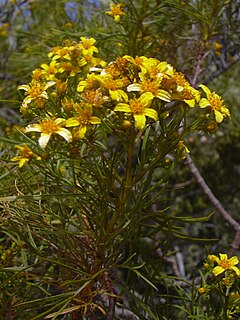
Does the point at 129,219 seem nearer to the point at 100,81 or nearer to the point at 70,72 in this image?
the point at 100,81

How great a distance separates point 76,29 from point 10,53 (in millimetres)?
733

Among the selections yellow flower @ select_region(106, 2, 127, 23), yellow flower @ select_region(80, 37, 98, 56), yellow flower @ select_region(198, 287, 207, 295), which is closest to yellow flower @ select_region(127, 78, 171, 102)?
yellow flower @ select_region(80, 37, 98, 56)

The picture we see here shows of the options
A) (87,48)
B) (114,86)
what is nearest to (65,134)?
(114,86)

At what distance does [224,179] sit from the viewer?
3.60 metres

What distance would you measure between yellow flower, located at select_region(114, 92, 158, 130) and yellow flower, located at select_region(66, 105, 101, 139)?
47 millimetres

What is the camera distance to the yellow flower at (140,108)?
0.89 metres

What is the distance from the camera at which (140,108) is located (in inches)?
36.0

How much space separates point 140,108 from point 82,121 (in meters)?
0.11

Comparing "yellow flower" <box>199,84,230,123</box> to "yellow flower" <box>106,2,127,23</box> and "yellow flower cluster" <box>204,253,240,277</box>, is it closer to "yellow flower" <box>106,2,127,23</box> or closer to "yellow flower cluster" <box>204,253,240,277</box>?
"yellow flower cluster" <box>204,253,240,277</box>

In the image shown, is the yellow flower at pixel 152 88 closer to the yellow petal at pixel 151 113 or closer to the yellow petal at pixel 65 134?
the yellow petal at pixel 151 113

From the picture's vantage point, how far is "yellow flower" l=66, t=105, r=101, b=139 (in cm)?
92

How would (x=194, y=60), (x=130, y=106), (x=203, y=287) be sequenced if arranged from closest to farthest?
(x=130, y=106), (x=203, y=287), (x=194, y=60)

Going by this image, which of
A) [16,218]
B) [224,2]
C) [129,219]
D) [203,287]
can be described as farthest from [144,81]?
[224,2]

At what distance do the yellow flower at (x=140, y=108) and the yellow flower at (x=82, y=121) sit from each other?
0.16 feet
